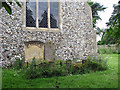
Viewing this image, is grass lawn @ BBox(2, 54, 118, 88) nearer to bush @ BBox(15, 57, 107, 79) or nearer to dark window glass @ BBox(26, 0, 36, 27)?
bush @ BBox(15, 57, 107, 79)

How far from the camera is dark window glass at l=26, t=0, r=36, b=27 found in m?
6.42

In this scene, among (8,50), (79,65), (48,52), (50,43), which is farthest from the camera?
(50,43)

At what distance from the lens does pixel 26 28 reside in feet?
20.3

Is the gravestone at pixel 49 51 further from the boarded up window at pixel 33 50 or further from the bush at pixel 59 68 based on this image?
the bush at pixel 59 68

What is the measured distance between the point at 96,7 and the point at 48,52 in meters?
14.9

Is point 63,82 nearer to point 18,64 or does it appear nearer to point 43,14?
point 18,64

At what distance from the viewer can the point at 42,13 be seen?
22.1 feet

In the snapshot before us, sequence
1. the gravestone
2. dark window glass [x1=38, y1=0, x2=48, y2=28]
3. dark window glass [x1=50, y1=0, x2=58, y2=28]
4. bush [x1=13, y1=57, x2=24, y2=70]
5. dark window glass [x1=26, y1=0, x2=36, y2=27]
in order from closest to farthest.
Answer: bush [x1=13, y1=57, x2=24, y2=70]
the gravestone
dark window glass [x1=26, y1=0, x2=36, y2=27]
dark window glass [x1=38, y1=0, x2=48, y2=28]
dark window glass [x1=50, y1=0, x2=58, y2=28]

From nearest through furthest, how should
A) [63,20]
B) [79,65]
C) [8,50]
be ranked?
1. [79,65]
2. [8,50]
3. [63,20]

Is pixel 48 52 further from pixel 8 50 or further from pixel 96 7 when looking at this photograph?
pixel 96 7

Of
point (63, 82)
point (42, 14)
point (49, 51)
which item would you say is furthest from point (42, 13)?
point (63, 82)

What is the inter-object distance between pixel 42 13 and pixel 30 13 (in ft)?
2.17

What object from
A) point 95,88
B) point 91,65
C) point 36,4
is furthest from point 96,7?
point 95,88

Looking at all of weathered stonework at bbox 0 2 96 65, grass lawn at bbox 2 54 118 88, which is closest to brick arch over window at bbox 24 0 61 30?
weathered stonework at bbox 0 2 96 65
